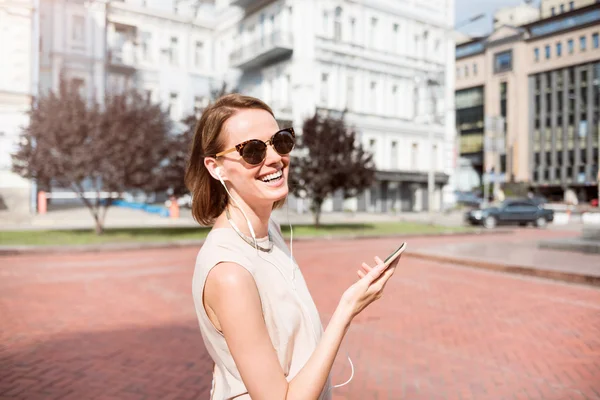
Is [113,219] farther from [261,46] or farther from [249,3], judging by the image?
[249,3]

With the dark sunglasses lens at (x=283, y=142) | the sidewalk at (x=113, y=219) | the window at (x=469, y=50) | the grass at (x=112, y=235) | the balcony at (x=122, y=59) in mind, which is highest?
the window at (x=469, y=50)

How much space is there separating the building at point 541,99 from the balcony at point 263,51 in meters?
32.0

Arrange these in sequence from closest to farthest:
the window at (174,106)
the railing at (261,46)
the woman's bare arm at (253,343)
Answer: the woman's bare arm at (253,343) < the railing at (261,46) < the window at (174,106)

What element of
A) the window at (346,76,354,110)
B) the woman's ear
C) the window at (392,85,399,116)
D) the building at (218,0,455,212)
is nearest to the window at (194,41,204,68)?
the building at (218,0,455,212)

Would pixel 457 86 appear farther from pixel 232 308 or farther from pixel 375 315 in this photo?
pixel 232 308

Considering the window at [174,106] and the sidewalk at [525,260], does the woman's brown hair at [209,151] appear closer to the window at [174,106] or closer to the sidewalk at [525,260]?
the sidewalk at [525,260]

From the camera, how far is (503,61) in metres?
72.8

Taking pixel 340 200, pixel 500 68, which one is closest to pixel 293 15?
pixel 340 200

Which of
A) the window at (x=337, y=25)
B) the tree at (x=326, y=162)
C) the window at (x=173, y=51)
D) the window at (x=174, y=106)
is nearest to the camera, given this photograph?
the tree at (x=326, y=162)

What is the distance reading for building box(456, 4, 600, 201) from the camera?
203 ft

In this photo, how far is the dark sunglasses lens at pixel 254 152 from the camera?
1.68 metres

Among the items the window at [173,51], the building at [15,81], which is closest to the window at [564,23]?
the window at [173,51]

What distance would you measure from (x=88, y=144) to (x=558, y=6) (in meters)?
52.5

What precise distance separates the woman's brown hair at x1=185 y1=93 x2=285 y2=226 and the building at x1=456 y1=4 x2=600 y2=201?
2408 inches
